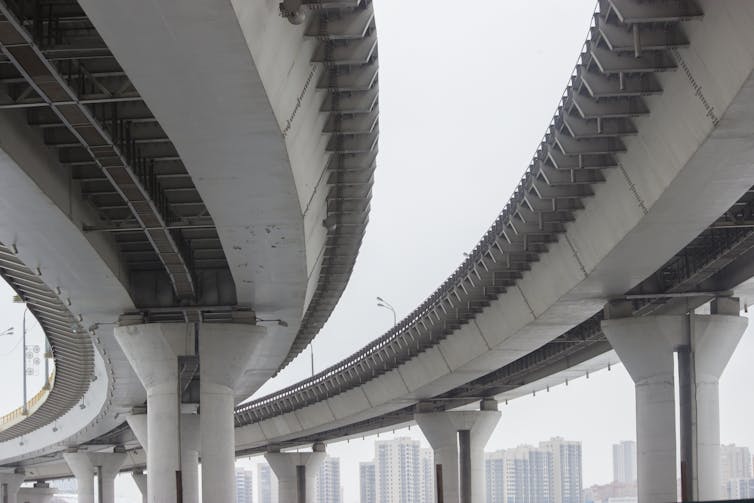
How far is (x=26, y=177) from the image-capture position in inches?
990

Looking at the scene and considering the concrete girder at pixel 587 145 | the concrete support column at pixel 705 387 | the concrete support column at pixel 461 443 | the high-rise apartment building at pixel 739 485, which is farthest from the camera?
the high-rise apartment building at pixel 739 485

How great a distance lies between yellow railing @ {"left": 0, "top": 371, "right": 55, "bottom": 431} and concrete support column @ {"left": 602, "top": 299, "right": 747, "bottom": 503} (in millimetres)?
35252

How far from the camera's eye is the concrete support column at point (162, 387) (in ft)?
133

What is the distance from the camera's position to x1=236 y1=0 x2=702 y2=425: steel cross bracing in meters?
19.8

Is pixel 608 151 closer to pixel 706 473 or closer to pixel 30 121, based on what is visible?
pixel 30 121

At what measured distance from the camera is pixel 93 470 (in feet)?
321

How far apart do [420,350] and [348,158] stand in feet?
92.8

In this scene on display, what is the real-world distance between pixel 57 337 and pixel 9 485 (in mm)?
73634

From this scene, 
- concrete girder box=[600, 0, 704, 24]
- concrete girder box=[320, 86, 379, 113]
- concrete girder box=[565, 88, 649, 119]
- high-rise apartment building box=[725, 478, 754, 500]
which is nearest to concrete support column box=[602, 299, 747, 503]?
concrete girder box=[565, 88, 649, 119]

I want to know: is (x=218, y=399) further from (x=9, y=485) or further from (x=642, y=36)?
(x=9, y=485)

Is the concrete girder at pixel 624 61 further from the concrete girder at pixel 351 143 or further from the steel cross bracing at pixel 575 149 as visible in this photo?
the concrete girder at pixel 351 143

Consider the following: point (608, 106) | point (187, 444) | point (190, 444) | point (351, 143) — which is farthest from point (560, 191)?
point (190, 444)

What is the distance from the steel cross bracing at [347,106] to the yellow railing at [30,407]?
35.5m

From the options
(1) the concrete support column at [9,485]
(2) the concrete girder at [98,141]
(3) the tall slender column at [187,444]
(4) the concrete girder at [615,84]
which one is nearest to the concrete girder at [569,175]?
(4) the concrete girder at [615,84]
